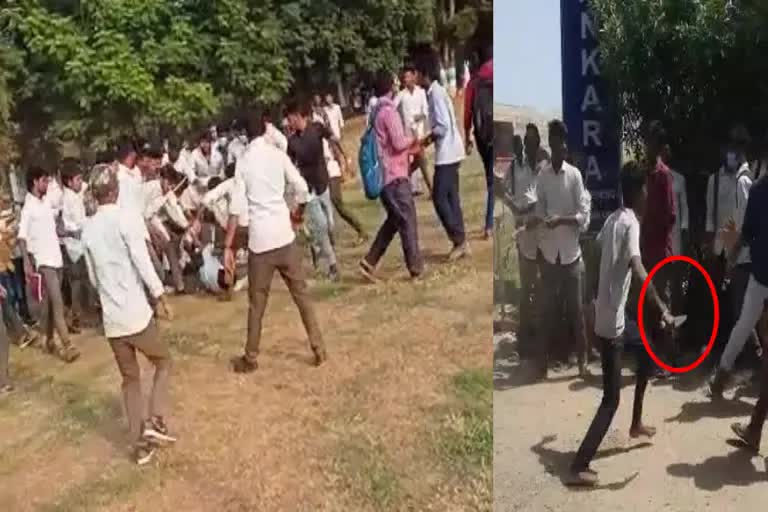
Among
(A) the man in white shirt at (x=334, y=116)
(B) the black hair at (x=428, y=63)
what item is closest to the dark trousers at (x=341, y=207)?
(A) the man in white shirt at (x=334, y=116)

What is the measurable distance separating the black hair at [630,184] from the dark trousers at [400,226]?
23.8 inches

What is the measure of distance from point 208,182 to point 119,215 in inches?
7.8

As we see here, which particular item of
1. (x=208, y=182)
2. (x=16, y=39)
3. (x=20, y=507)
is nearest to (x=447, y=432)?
(x=208, y=182)

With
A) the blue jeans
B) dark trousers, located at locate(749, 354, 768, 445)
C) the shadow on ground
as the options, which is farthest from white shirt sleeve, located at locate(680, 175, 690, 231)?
the blue jeans

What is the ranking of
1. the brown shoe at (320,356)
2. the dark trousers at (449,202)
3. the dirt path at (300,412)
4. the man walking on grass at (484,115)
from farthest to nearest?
the brown shoe at (320,356), the dirt path at (300,412), the dark trousers at (449,202), the man walking on grass at (484,115)

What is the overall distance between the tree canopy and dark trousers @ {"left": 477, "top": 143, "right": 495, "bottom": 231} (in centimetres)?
22

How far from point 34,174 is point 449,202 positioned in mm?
868

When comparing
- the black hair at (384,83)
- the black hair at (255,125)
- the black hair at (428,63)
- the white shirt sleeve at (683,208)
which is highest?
the black hair at (428,63)

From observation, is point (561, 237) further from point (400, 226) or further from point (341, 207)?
point (341, 207)

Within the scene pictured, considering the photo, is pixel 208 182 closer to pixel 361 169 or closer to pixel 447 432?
pixel 361 169

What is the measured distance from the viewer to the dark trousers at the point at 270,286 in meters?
Answer: 2.23

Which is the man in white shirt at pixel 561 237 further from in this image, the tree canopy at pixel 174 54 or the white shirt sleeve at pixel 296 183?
the white shirt sleeve at pixel 296 183

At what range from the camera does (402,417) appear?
213 cm

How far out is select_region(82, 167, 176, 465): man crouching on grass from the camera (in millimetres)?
2180
